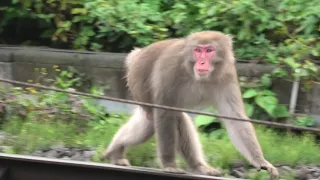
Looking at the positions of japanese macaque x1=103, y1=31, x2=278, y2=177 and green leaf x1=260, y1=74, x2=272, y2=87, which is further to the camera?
green leaf x1=260, y1=74, x2=272, y2=87

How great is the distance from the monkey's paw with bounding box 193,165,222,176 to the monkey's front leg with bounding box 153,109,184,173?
32 cm

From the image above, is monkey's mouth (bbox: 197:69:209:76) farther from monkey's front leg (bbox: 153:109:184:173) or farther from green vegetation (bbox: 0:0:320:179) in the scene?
green vegetation (bbox: 0:0:320:179)

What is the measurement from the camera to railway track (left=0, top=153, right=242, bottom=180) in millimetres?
4921

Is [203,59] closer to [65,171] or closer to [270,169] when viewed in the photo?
[270,169]

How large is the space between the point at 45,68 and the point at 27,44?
1.18 meters

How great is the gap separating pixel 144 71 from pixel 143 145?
0.81 m

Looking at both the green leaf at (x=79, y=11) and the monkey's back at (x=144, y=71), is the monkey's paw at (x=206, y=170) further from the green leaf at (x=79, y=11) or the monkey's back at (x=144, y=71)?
the green leaf at (x=79, y=11)

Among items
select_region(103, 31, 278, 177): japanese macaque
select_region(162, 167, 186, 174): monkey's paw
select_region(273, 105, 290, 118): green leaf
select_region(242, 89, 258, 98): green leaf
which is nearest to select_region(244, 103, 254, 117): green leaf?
select_region(242, 89, 258, 98): green leaf

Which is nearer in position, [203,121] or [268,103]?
[203,121]

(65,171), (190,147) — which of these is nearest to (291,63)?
(190,147)

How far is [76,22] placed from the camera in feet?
30.0

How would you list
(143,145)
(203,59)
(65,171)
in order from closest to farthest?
(65,171)
(203,59)
(143,145)

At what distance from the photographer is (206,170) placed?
5.53m

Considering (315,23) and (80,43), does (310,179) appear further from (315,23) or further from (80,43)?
(80,43)
